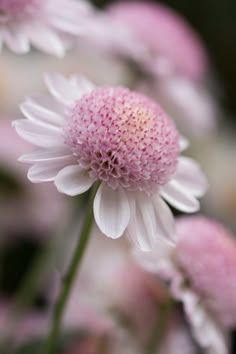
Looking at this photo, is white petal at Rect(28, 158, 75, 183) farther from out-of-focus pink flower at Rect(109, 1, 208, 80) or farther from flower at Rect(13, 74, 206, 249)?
out-of-focus pink flower at Rect(109, 1, 208, 80)

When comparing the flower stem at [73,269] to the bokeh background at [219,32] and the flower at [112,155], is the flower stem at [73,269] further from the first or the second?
the bokeh background at [219,32]

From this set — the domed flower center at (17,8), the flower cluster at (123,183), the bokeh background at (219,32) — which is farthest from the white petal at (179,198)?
the bokeh background at (219,32)

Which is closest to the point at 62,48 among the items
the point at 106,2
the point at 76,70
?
the point at 76,70

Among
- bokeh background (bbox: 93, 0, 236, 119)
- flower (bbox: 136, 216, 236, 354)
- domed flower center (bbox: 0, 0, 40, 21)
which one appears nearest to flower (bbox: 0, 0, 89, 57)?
domed flower center (bbox: 0, 0, 40, 21)

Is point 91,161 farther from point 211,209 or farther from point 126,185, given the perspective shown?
point 211,209

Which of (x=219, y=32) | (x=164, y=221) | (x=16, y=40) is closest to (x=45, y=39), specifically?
(x=16, y=40)

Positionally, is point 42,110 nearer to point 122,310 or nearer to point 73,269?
point 73,269
